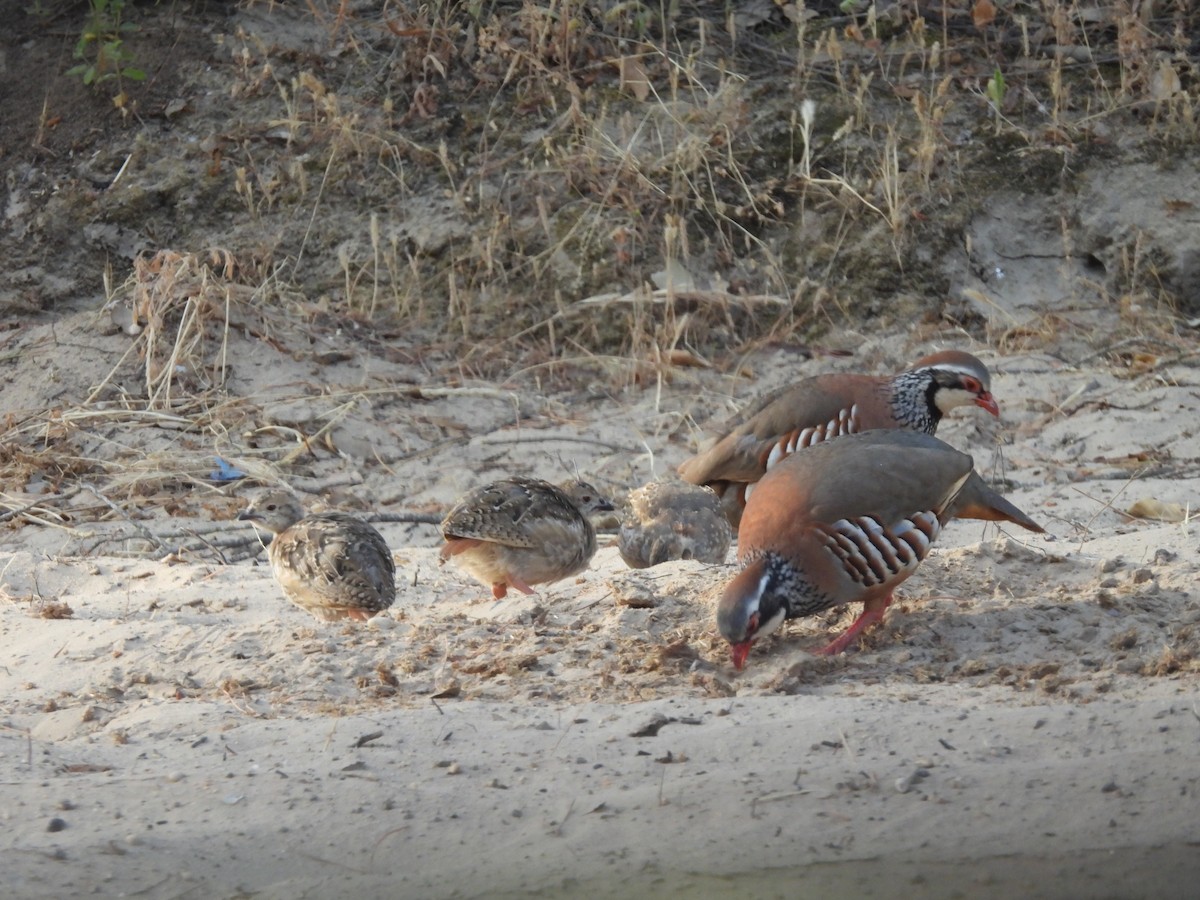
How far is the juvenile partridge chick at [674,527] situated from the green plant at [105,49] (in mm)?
5270

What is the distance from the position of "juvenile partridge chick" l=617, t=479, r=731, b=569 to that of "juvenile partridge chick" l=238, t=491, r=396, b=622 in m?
1.14

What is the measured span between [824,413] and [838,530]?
72.2 inches

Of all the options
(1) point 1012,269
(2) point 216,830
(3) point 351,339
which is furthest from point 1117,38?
(2) point 216,830

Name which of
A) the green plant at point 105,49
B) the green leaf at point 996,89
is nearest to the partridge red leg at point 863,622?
the green leaf at point 996,89

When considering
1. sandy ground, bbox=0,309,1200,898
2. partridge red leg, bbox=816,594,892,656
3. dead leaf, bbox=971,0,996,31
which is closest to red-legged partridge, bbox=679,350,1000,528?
sandy ground, bbox=0,309,1200,898

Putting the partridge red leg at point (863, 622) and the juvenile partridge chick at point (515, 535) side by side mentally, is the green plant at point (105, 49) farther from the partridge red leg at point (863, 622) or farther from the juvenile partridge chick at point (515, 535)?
the partridge red leg at point (863, 622)

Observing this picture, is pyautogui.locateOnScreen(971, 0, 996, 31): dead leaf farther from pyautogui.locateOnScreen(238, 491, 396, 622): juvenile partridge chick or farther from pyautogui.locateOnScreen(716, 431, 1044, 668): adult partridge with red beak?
pyautogui.locateOnScreen(238, 491, 396, 622): juvenile partridge chick

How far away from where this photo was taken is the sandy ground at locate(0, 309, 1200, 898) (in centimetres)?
356

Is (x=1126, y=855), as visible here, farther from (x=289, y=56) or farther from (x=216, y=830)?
(x=289, y=56)

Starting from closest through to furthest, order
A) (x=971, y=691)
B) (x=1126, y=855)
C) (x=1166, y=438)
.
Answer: (x=1126, y=855), (x=971, y=691), (x=1166, y=438)

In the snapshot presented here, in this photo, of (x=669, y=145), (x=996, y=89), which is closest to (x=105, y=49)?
(x=669, y=145)

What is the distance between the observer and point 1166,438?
7.73 meters

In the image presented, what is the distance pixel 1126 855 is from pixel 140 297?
631cm

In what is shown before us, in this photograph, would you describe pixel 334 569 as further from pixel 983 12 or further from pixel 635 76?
pixel 983 12
